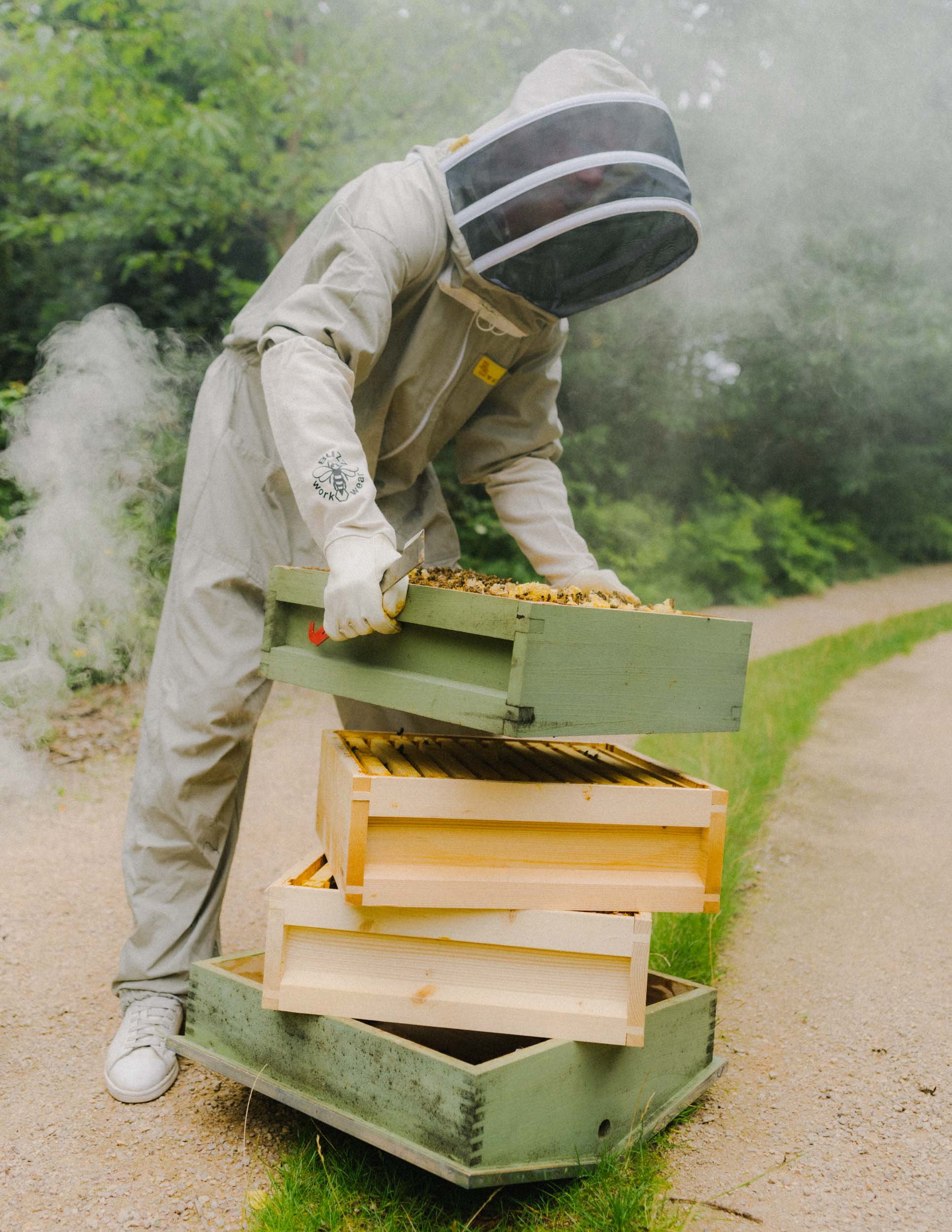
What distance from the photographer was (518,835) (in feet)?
4.82

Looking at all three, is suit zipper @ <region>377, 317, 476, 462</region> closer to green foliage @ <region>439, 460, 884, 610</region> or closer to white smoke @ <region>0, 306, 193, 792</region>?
white smoke @ <region>0, 306, 193, 792</region>

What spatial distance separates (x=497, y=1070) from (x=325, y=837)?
51cm

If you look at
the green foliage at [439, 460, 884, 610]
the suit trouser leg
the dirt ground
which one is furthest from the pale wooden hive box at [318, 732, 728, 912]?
the green foliage at [439, 460, 884, 610]

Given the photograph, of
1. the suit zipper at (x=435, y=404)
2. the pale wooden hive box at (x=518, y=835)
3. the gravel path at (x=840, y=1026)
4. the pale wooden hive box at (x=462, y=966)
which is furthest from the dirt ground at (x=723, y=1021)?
the suit zipper at (x=435, y=404)

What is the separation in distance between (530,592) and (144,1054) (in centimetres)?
110

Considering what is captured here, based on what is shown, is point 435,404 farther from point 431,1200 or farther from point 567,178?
point 431,1200

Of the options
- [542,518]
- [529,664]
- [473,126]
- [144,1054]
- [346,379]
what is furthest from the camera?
[473,126]

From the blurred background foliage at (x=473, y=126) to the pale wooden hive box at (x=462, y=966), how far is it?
315 cm

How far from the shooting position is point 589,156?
5.58 ft

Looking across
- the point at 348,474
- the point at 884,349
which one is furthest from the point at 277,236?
the point at 348,474

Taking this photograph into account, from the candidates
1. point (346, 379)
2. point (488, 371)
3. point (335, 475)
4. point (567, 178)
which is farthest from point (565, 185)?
point (335, 475)

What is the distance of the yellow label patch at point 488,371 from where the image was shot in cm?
201

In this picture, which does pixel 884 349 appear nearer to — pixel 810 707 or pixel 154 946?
pixel 810 707

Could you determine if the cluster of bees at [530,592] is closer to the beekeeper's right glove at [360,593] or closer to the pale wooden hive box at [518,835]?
the beekeeper's right glove at [360,593]
